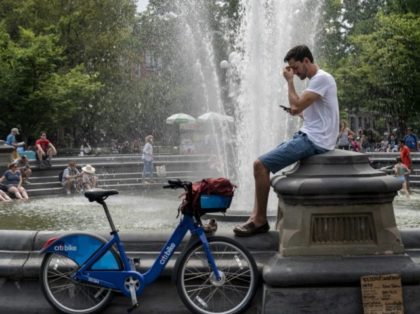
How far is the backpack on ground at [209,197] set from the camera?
5113 mm

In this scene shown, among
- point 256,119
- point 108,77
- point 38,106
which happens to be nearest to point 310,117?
point 256,119

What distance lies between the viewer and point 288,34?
54.5ft

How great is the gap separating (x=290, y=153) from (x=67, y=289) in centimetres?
218

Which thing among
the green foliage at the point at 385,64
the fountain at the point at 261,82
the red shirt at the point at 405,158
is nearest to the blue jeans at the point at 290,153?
the fountain at the point at 261,82

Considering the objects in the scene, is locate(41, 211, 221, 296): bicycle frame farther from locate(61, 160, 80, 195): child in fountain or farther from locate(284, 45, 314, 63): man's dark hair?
locate(61, 160, 80, 195): child in fountain

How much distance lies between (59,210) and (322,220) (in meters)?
8.14

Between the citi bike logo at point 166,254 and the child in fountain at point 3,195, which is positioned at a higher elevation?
the citi bike logo at point 166,254

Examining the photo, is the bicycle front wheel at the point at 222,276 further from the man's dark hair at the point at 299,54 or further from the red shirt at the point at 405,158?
the red shirt at the point at 405,158

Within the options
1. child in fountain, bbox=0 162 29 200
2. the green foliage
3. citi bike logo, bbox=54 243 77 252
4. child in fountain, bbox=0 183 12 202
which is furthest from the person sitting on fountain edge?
the green foliage

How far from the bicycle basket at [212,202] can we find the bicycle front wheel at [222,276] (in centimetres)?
24

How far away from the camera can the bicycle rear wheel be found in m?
5.19

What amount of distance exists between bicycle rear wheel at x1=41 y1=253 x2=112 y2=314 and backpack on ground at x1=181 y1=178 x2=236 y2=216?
38.6 inches

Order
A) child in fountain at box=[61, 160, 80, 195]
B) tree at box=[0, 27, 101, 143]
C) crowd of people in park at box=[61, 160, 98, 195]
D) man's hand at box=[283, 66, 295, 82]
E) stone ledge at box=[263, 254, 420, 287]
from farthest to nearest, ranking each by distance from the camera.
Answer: tree at box=[0, 27, 101, 143], child in fountain at box=[61, 160, 80, 195], crowd of people in park at box=[61, 160, 98, 195], man's hand at box=[283, 66, 295, 82], stone ledge at box=[263, 254, 420, 287]

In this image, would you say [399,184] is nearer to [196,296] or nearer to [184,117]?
[196,296]
